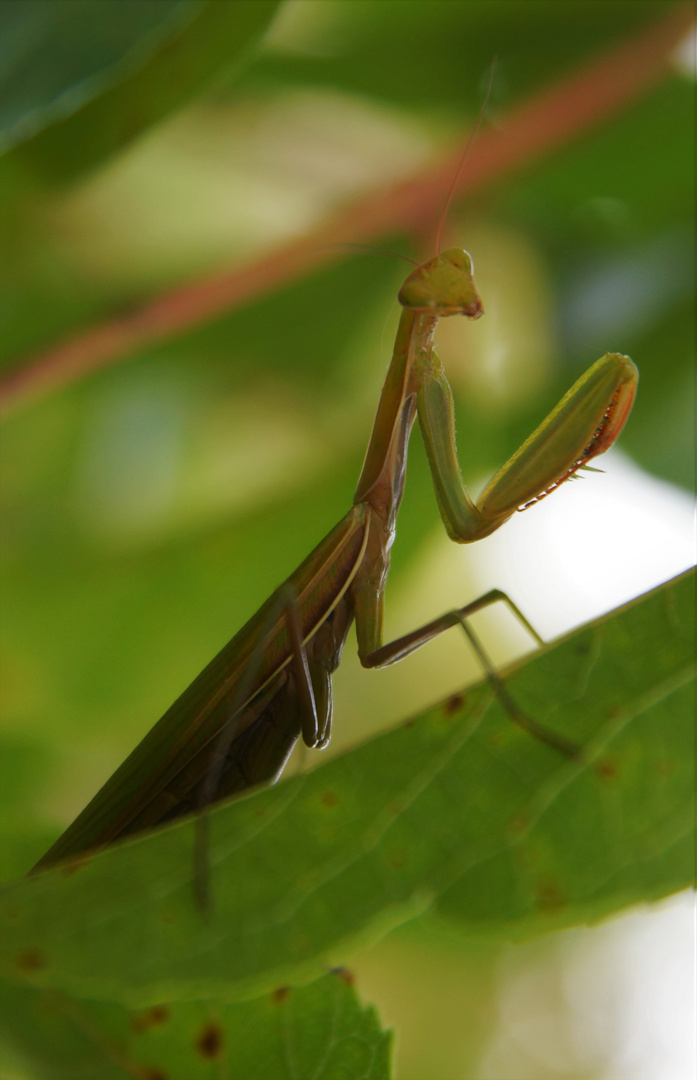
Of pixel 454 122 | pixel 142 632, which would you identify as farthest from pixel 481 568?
pixel 454 122

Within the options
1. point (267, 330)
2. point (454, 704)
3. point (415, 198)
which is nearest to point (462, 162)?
point (415, 198)

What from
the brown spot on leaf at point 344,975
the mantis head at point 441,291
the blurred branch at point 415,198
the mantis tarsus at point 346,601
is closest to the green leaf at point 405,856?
the brown spot on leaf at point 344,975

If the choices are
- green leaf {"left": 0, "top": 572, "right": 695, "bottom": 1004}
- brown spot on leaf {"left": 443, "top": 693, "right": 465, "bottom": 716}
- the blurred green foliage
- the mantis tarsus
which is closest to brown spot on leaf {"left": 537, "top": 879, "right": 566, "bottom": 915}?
green leaf {"left": 0, "top": 572, "right": 695, "bottom": 1004}

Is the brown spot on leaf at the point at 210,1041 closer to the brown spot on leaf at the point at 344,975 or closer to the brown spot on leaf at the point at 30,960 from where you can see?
the brown spot on leaf at the point at 344,975

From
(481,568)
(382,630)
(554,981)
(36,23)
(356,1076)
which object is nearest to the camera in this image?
(356,1076)

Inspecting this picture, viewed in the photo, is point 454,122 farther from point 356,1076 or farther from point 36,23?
point 356,1076

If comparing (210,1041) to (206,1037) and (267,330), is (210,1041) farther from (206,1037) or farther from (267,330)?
(267,330)

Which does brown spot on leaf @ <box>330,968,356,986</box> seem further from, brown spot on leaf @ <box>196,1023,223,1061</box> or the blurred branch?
the blurred branch
